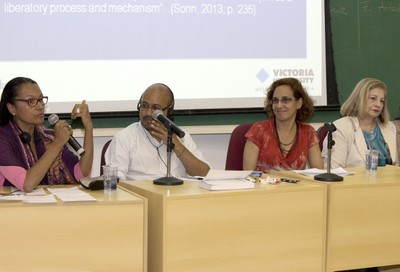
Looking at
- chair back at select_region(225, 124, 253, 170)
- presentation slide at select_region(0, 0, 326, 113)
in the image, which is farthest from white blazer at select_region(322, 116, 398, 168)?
presentation slide at select_region(0, 0, 326, 113)

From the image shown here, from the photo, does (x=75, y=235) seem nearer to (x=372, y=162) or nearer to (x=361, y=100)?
(x=372, y=162)

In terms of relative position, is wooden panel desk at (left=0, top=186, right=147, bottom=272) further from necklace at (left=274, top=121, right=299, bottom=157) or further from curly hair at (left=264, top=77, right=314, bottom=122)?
curly hair at (left=264, top=77, right=314, bottom=122)

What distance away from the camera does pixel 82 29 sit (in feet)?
15.1

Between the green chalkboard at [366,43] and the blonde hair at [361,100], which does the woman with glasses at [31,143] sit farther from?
the green chalkboard at [366,43]

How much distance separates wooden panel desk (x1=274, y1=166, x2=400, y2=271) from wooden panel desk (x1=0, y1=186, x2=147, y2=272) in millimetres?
905

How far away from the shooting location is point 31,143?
3.24 m

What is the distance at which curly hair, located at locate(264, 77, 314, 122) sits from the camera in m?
4.05

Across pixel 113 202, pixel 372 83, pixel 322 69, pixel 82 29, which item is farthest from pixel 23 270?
pixel 322 69

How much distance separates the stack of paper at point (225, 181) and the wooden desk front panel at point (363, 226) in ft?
1.34

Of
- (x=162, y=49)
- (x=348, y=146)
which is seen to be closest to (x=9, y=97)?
(x=162, y=49)

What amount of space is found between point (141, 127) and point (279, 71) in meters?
1.74

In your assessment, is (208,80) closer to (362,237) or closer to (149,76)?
(149,76)

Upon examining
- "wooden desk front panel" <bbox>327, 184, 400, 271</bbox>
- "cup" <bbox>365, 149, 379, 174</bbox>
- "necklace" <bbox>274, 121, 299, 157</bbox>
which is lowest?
"wooden desk front panel" <bbox>327, 184, 400, 271</bbox>

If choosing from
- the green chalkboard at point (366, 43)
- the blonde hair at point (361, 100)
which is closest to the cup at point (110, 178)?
the blonde hair at point (361, 100)
